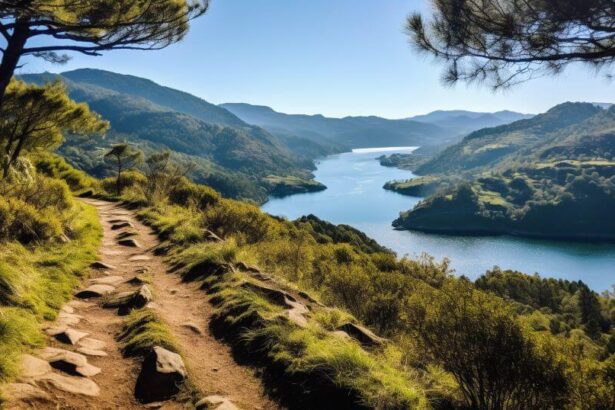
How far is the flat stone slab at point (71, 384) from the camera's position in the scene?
4.06 m

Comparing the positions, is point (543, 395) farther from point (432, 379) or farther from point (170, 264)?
point (170, 264)

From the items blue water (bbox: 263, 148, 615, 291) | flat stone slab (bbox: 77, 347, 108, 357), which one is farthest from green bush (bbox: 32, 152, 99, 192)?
blue water (bbox: 263, 148, 615, 291)

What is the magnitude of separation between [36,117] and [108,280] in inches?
489

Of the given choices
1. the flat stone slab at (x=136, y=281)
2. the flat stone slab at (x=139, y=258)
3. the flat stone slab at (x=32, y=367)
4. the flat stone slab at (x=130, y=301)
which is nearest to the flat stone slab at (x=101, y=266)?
the flat stone slab at (x=139, y=258)

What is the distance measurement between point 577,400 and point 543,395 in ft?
1.24

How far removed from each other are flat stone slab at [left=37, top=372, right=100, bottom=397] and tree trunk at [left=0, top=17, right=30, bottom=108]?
8.37 metres

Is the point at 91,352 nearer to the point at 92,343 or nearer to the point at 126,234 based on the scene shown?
the point at 92,343

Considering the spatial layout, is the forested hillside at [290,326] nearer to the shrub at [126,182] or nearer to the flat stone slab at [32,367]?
the flat stone slab at [32,367]

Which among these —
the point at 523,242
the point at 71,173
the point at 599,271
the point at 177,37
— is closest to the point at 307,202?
the point at 523,242

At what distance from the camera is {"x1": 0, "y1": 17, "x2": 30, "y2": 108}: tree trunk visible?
9.60 m

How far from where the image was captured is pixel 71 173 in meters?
26.5

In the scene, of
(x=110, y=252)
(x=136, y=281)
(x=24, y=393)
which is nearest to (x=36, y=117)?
(x=110, y=252)

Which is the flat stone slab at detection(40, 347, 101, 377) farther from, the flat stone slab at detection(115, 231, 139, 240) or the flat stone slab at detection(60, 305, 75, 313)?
the flat stone slab at detection(115, 231, 139, 240)

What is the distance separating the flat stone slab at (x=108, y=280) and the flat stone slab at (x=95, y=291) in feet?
0.83
